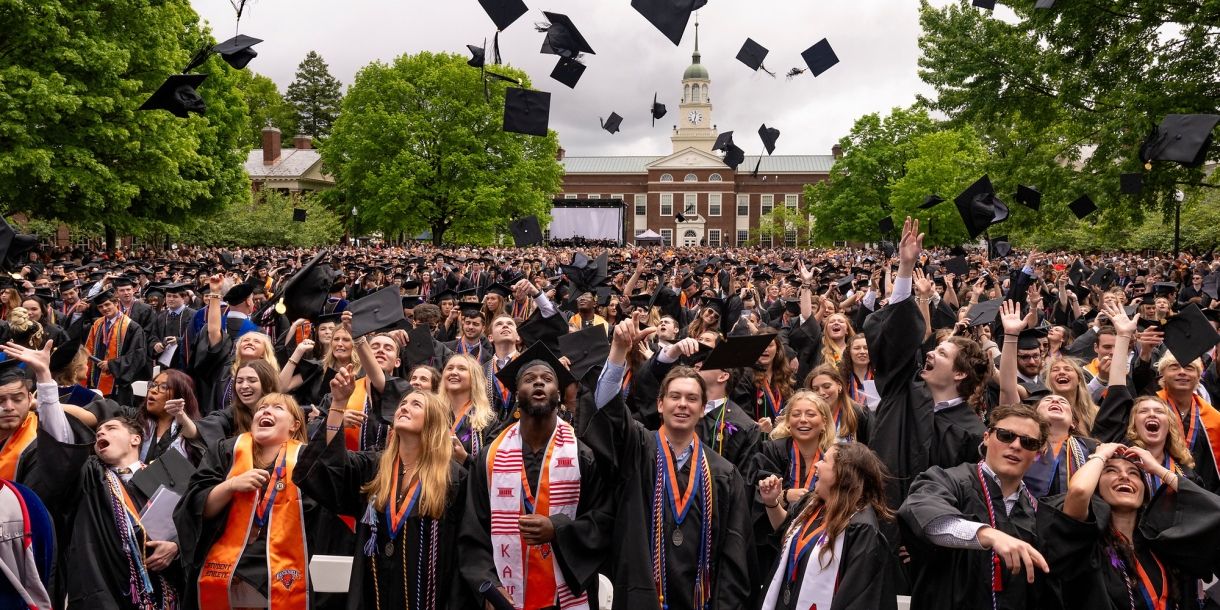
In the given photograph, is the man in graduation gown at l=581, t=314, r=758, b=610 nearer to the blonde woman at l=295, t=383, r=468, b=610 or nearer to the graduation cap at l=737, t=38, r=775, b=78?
the blonde woman at l=295, t=383, r=468, b=610

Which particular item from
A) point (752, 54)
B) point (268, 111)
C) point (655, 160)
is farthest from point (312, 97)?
point (752, 54)

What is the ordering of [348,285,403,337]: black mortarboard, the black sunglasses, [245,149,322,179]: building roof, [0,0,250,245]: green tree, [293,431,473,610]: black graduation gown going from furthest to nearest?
[245,149,322,179]: building roof → [0,0,250,245]: green tree → [348,285,403,337]: black mortarboard → [293,431,473,610]: black graduation gown → the black sunglasses

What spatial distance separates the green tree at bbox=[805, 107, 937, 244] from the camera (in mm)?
50406

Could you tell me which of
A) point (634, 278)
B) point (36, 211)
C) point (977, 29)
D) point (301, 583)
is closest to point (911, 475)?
point (301, 583)

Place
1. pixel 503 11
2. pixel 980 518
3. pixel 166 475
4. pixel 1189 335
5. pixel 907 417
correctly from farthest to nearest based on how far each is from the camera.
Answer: pixel 503 11
pixel 1189 335
pixel 907 417
pixel 166 475
pixel 980 518

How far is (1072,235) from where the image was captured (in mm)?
43031

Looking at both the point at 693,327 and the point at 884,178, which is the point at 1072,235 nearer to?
the point at 884,178

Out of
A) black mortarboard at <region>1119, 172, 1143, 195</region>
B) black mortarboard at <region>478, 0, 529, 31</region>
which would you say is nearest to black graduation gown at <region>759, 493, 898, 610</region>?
black mortarboard at <region>478, 0, 529, 31</region>

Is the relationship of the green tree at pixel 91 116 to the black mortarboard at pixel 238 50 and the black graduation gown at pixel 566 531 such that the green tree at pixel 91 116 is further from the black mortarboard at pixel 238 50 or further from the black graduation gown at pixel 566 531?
the black graduation gown at pixel 566 531

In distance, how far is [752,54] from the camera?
12477 mm

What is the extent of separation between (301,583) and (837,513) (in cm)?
240

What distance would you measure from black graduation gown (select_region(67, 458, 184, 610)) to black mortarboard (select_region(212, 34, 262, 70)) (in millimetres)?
6377

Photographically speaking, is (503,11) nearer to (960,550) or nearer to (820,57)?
(820,57)

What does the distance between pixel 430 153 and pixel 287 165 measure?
76.4 feet
